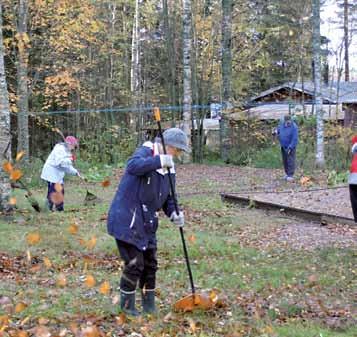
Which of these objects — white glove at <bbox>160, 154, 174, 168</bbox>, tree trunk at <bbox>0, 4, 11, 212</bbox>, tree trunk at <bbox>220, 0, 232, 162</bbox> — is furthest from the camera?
tree trunk at <bbox>220, 0, 232, 162</bbox>

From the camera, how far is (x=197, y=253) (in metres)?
8.60

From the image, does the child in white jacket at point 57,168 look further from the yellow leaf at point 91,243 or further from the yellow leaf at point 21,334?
the yellow leaf at point 21,334

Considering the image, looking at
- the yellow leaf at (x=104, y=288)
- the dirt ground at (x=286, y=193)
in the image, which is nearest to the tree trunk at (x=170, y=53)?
the dirt ground at (x=286, y=193)

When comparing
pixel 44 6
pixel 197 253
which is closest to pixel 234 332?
pixel 197 253

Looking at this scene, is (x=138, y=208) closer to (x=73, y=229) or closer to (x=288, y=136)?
(x=73, y=229)

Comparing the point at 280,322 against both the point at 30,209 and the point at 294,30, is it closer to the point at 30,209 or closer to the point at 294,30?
the point at 30,209

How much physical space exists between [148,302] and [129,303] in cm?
23

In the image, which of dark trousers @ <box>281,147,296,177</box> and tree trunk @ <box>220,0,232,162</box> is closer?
dark trousers @ <box>281,147,296,177</box>

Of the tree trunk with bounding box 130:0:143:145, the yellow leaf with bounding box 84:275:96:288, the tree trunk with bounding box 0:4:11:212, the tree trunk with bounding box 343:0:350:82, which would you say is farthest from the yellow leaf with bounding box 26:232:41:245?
the tree trunk with bounding box 343:0:350:82

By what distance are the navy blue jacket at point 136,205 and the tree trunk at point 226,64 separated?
61.7ft

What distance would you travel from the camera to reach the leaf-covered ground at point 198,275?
17.6 feet

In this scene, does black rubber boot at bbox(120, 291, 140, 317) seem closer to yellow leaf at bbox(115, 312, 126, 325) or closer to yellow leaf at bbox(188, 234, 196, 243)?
yellow leaf at bbox(115, 312, 126, 325)

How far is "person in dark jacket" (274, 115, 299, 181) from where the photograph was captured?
17406 millimetres

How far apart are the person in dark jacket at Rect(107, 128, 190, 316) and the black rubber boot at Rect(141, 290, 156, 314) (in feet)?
0.46
